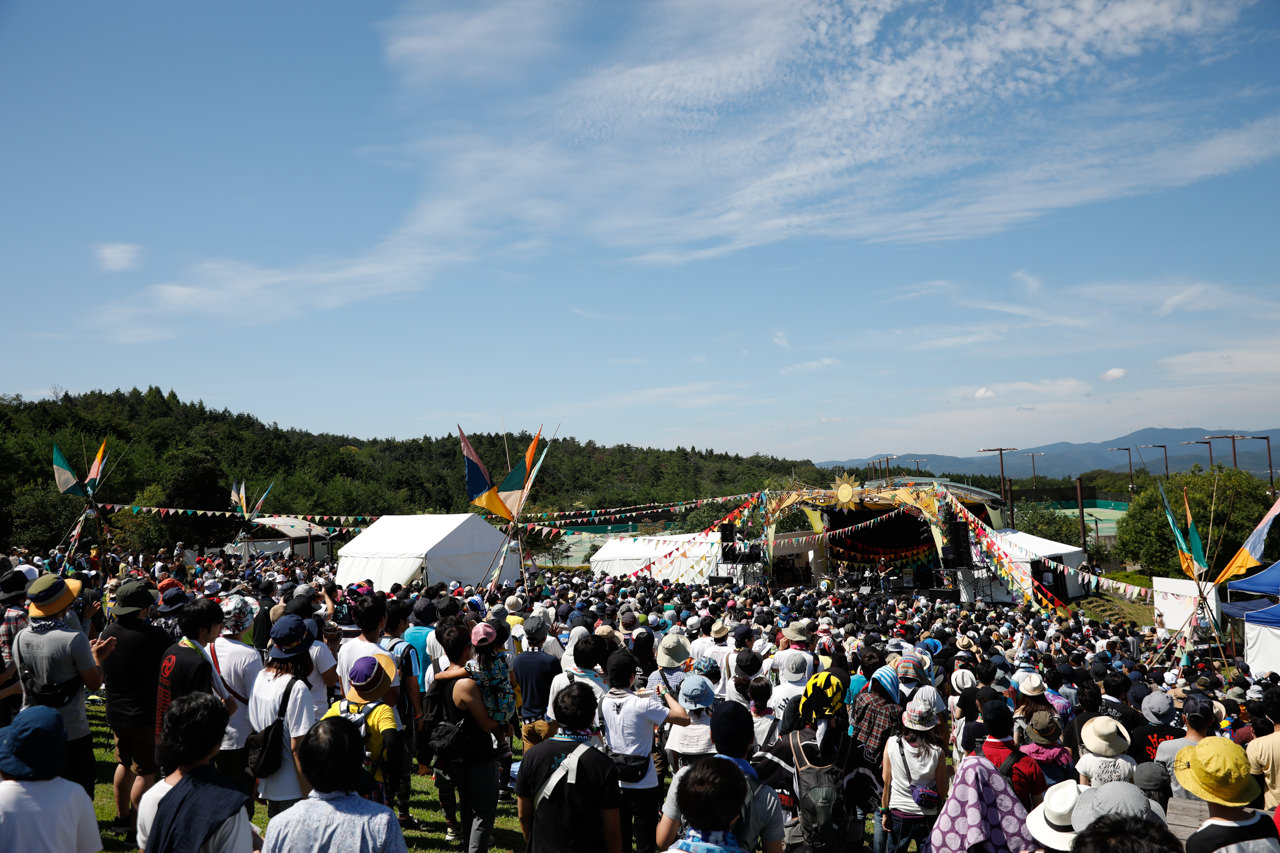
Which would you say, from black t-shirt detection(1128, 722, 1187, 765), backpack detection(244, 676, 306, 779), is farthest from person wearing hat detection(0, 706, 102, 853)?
black t-shirt detection(1128, 722, 1187, 765)

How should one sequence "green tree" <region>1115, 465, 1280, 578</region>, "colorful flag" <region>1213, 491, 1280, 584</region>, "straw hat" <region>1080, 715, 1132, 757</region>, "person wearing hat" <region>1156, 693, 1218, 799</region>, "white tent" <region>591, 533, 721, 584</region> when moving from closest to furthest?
→ "straw hat" <region>1080, 715, 1132, 757</region>
"person wearing hat" <region>1156, 693, 1218, 799</region>
"colorful flag" <region>1213, 491, 1280, 584</region>
"white tent" <region>591, 533, 721, 584</region>
"green tree" <region>1115, 465, 1280, 578</region>

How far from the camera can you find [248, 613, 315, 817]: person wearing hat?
4336 mm

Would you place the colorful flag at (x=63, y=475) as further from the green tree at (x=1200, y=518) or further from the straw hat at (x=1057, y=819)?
the green tree at (x=1200, y=518)

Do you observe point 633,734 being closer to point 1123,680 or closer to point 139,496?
point 1123,680

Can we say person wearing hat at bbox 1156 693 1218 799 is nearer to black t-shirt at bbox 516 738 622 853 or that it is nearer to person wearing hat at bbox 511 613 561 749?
black t-shirt at bbox 516 738 622 853

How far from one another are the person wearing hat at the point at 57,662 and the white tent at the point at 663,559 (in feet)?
79.5

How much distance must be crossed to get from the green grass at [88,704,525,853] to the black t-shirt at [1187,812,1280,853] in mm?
4343

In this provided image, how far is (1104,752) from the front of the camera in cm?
402

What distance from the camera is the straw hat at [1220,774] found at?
10.1 feet

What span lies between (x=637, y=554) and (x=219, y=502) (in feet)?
77.0

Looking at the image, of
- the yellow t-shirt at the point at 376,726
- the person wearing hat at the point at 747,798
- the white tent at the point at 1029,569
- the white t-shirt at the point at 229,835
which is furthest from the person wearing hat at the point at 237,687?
the white tent at the point at 1029,569

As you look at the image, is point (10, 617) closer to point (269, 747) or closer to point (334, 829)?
point (269, 747)

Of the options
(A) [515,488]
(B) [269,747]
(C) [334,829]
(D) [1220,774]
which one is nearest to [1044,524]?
(A) [515,488]

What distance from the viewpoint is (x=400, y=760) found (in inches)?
179
